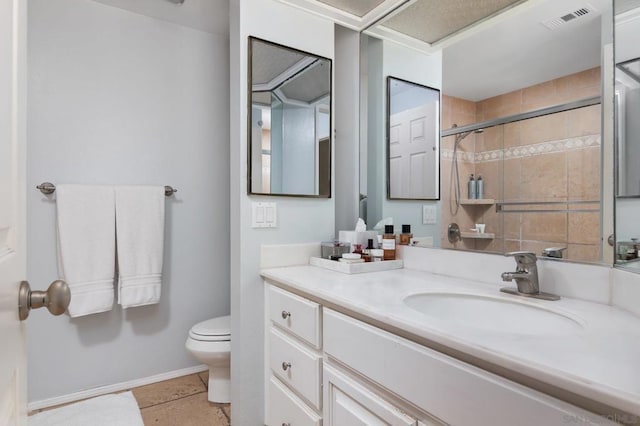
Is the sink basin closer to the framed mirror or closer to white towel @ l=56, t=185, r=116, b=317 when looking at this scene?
the framed mirror

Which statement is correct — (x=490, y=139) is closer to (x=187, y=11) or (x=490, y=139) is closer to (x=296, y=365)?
(x=296, y=365)

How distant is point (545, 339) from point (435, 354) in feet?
0.73

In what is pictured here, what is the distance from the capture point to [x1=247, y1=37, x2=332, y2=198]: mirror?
1.63 meters

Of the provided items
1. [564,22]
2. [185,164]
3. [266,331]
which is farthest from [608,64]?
[185,164]

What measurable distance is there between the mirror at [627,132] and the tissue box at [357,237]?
3.23 feet

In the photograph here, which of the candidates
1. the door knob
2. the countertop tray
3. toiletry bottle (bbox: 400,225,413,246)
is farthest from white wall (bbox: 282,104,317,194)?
the door knob

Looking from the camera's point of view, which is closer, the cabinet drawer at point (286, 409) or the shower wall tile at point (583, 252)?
the shower wall tile at point (583, 252)

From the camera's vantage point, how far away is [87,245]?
1.92 metres

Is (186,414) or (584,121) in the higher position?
(584,121)

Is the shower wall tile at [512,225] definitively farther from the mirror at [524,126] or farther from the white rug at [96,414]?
the white rug at [96,414]

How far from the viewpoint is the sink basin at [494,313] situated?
0.94 m

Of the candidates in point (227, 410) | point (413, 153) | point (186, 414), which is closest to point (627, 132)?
point (413, 153)

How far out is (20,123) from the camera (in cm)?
62

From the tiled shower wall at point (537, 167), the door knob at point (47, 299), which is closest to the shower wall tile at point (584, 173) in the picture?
the tiled shower wall at point (537, 167)
